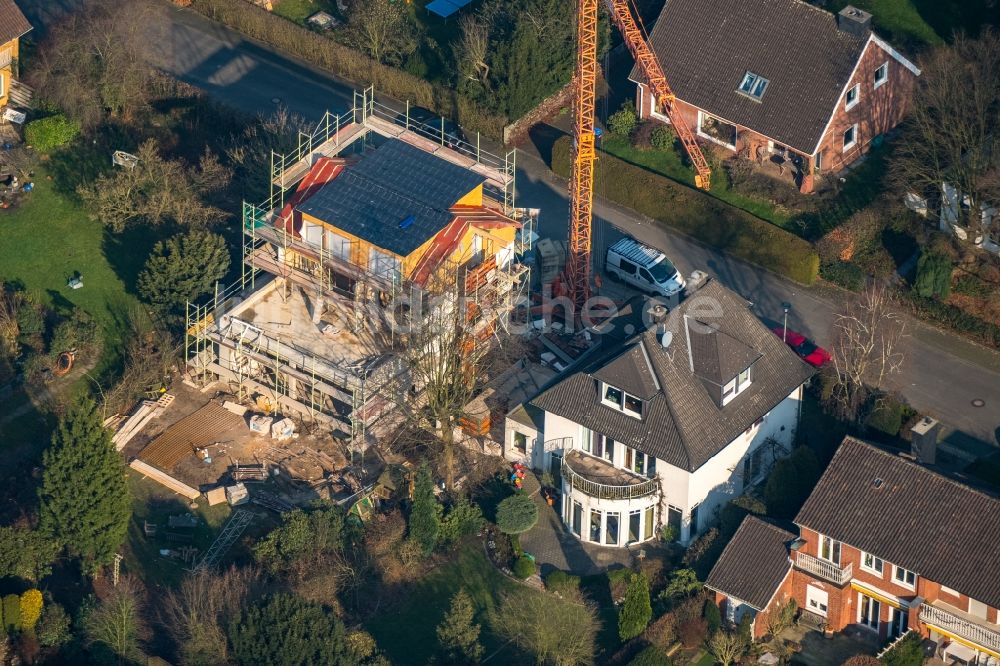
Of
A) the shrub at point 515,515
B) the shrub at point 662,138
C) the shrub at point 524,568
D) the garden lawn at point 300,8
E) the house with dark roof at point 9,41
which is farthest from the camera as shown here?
the garden lawn at point 300,8

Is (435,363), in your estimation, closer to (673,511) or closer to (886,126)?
(673,511)

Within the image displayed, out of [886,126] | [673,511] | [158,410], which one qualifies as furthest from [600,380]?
[886,126]

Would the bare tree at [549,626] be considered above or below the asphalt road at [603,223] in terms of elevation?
below

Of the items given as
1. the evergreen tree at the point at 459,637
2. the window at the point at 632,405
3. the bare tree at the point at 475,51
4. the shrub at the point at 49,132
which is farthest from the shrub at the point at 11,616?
the bare tree at the point at 475,51

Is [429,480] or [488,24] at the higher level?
[488,24]

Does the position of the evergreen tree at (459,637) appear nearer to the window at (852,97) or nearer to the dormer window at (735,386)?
the dormer window at (735,386)

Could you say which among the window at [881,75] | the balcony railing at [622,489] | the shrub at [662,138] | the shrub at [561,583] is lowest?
the shrub at [561,583]
